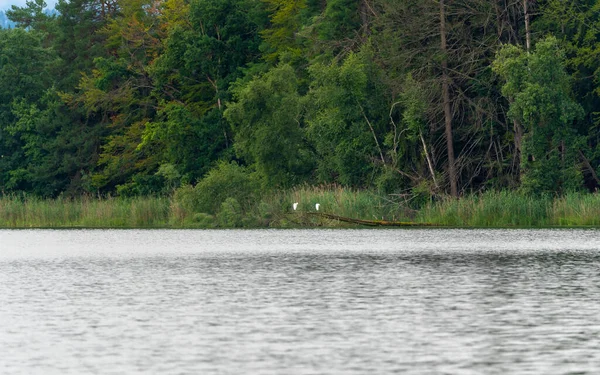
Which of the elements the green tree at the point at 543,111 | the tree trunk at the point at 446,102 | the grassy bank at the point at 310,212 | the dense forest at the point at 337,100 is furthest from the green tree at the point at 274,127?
the green tree at the point at 543,111

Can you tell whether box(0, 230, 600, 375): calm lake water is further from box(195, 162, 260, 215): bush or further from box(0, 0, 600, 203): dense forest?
box(0, 0, 600, 203): dense forest

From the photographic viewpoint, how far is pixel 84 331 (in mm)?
16078

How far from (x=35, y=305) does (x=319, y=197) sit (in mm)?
33998

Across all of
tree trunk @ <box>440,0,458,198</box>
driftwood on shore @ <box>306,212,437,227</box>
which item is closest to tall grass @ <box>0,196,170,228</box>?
driftwood on shore @ <box>306,212,437,227</box>

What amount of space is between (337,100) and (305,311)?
1718 inches

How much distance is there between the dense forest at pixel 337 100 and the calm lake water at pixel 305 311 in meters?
23.7

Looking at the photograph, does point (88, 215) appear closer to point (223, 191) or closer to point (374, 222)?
point (223, 191)

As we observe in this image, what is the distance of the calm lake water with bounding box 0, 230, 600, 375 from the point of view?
1330 cm

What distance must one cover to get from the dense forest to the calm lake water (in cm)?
2369

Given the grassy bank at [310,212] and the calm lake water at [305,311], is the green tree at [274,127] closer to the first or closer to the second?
the grassy bank at [310,212]

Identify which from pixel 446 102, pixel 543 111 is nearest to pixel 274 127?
pixel 446 102

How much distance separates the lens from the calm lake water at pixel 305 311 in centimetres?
1330

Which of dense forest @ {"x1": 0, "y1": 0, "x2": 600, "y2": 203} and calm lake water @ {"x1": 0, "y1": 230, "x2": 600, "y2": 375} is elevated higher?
dense forest @ {"x1": 0, "y1": 0, "x2": 600, "y2": 203}

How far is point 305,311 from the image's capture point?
18156 mm
